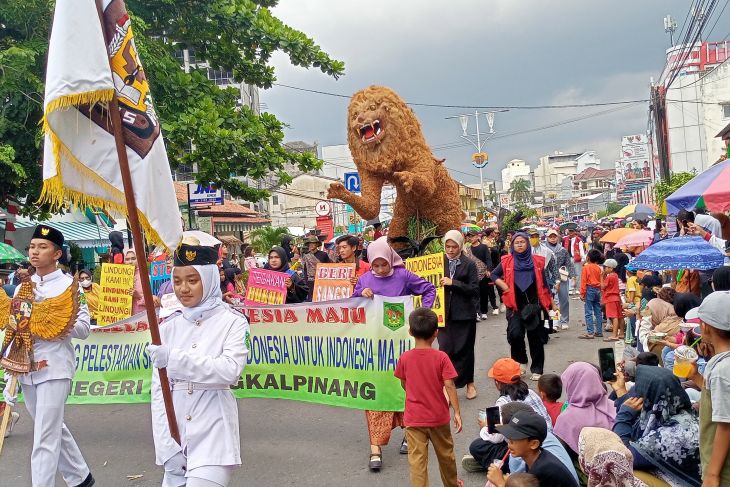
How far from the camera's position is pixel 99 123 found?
3.99 m

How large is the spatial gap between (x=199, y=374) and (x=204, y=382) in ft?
0.20

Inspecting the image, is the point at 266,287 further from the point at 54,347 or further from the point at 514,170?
the point at 514,170

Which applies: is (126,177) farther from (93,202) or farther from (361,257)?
(361,257)

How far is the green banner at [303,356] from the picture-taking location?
5754mm

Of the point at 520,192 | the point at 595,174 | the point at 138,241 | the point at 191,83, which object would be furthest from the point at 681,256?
the point at 595,174

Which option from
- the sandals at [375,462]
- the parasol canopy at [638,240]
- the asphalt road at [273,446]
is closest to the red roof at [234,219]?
the parasol canopy at [638,240]

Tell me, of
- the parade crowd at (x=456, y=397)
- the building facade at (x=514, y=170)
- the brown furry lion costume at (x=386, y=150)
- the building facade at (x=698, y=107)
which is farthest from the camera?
the building facade at (x=514, y=170)

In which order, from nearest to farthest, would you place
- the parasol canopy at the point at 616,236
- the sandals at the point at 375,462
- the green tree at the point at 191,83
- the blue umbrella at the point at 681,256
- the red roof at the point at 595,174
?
1. the sandals at the point at 375,462
2. the blue umbrella at the point at 681,256
3. the green tree at the point at 191,83
4. the parasol canopy at the point at 616,236
5. the red roof at the point at 595,174

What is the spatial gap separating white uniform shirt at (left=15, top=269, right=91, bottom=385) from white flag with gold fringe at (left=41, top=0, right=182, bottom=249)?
112 cm

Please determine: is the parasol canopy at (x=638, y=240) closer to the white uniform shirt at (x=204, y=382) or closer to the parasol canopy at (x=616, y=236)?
the parasol canopy at (x=616, y=236)

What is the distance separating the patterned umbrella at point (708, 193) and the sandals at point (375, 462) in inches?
220

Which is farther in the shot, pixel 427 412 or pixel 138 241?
pixel 427 412

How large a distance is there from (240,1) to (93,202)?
1022 centimetres

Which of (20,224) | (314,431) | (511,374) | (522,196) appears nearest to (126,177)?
(511,374)
